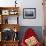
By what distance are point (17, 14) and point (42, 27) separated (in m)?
1.08

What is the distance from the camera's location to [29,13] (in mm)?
6023

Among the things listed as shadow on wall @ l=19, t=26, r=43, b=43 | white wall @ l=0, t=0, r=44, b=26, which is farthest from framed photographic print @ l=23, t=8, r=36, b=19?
shadow on wall @ l=19, t=26, r=43, b=43

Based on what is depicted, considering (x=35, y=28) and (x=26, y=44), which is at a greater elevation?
(x=35, y=28)

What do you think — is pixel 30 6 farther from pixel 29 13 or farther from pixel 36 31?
pixel 36 31

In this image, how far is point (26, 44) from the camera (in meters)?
5.57

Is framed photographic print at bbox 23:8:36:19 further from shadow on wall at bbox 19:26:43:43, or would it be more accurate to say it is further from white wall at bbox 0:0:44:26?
shadow on wall at bbox 19:26:43:43

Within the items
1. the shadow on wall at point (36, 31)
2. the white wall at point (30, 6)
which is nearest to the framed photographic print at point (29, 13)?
the white wall at point (30, 6)

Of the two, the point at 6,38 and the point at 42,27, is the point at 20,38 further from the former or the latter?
the point at 42,27

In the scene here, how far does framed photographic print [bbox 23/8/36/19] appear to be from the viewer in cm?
603

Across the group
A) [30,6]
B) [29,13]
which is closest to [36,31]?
[29,13]

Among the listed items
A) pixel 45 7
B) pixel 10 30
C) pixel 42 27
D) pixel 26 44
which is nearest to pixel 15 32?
pixel 10 30

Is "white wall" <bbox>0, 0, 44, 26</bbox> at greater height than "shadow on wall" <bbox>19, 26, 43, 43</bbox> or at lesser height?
greater

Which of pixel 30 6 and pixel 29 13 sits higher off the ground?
pixel 30 6

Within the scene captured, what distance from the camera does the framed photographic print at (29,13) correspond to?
6.03 metres
